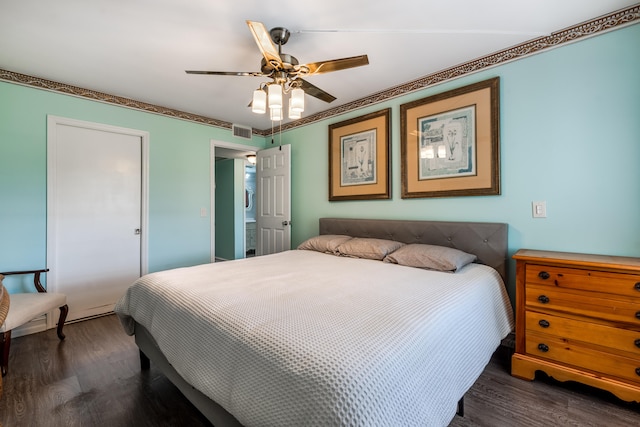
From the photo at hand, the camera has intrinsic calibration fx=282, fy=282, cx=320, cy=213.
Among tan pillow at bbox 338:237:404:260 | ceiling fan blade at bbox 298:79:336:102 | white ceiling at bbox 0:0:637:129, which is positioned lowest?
tan pillow at bbox 338:237:404:260

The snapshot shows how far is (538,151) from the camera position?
2.17 m

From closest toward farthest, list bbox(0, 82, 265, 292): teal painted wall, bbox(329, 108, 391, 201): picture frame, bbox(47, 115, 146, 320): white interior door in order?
bbox(0, 82, 265, 292): teal painted wall → bbox(47, 115, 146, 320): white interior door → bbox(329, 108, 391, 201): picture frame

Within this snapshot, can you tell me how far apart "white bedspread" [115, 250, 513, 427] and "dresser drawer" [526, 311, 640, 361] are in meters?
0.18

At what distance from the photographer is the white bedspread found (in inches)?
33.8

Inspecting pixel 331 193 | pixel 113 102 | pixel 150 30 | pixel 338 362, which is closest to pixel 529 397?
pixel 338 362

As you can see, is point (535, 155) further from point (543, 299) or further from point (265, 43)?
point (265, 43)

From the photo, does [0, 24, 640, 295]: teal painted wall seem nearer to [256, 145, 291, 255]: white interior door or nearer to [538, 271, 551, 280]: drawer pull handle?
[538, 271, 551, 280]: drawer pull handle

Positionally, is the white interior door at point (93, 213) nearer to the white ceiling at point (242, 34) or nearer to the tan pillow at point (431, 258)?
the white ceiling at point (242, 34)

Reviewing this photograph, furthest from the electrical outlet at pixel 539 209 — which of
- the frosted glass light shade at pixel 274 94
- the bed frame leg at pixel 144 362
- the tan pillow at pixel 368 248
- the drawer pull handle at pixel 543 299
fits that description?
the bed frame leg at pixel 144 362

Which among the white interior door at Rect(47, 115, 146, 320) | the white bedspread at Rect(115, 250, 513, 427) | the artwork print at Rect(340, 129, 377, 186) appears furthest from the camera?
the artwork print at Rect(340, 129, 377, 186)

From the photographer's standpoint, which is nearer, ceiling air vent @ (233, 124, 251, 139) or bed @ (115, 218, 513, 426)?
bed @ (115, 218, 513, 426)

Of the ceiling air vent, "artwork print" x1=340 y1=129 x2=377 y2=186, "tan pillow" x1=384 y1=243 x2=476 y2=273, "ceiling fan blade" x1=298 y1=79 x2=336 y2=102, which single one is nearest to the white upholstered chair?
"ceiling fan blade" x1=298 y1=79 x2=336 y2=102

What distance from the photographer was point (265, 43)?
1.59 meters

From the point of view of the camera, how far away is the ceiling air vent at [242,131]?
4.17m
